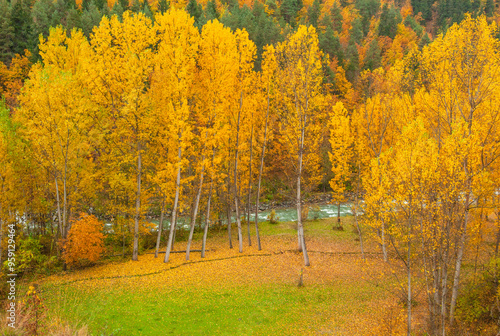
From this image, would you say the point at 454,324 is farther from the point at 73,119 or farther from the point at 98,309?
the point at 73,119

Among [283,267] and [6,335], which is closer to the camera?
[6,335]

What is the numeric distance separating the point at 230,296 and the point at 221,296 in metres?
0.40

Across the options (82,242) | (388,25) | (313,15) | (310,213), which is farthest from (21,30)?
(388,25)

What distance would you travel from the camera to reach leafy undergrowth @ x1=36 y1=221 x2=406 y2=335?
11.3 metres

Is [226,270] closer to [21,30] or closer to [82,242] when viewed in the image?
[82,242]

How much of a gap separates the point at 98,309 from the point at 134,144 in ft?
29.5

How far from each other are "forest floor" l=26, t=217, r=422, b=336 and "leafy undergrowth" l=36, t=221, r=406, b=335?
1.4 inches

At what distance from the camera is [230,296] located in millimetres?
13867

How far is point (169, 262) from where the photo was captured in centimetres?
1816

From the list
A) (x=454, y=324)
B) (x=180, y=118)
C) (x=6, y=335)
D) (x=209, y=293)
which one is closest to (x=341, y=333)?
(x=454, y=324)

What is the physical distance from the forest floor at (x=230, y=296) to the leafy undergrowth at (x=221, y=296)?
4cm

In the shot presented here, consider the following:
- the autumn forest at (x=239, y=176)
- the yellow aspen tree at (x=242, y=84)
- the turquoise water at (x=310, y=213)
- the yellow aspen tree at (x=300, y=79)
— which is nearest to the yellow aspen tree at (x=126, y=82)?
the autumn forest at (x=239, y=176)

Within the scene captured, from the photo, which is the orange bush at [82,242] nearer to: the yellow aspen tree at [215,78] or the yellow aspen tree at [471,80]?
the yellow aspen tree at [215,78]

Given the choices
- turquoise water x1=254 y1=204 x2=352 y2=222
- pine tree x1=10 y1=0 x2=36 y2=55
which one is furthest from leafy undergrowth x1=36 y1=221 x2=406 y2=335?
pine tree x1=10 y1=0 x2=36 y2=55
